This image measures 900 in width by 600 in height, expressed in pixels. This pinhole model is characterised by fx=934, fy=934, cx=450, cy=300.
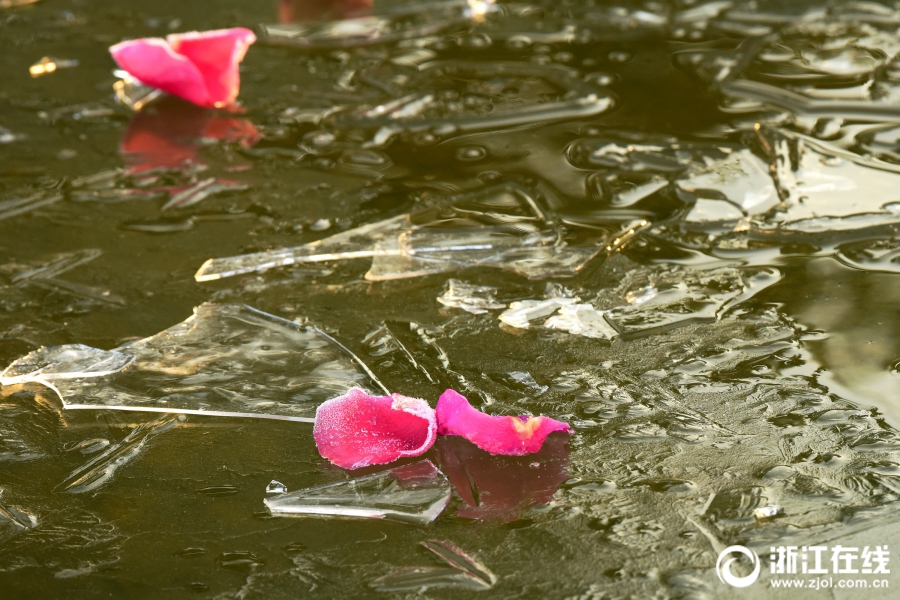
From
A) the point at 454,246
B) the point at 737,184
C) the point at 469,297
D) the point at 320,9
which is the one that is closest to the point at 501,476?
the point at 469,297

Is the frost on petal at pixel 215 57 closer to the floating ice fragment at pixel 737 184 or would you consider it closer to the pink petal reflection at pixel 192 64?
the pink petal reflection at pixel 192 64

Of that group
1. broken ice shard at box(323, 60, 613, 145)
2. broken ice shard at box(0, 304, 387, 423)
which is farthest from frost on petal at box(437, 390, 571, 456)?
broken ice shard at box(323, 60, 613, 145)

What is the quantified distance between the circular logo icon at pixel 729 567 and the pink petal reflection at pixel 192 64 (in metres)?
1.55

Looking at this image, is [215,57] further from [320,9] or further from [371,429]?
[371,429]

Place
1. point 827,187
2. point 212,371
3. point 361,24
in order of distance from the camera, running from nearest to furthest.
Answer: point 212,371
point 827,187
point 361,24

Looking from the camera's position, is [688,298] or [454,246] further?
[454,246]

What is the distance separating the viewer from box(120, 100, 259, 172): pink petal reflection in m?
1.91

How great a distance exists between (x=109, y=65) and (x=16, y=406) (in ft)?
4.47

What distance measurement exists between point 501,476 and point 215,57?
1.40m

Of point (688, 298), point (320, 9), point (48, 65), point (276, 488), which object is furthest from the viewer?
point (320, 9)

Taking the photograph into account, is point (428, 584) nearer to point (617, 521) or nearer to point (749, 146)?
point (617, 521)

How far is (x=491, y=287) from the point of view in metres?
1.44

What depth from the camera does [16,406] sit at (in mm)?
1227

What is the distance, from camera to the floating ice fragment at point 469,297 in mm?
1394
